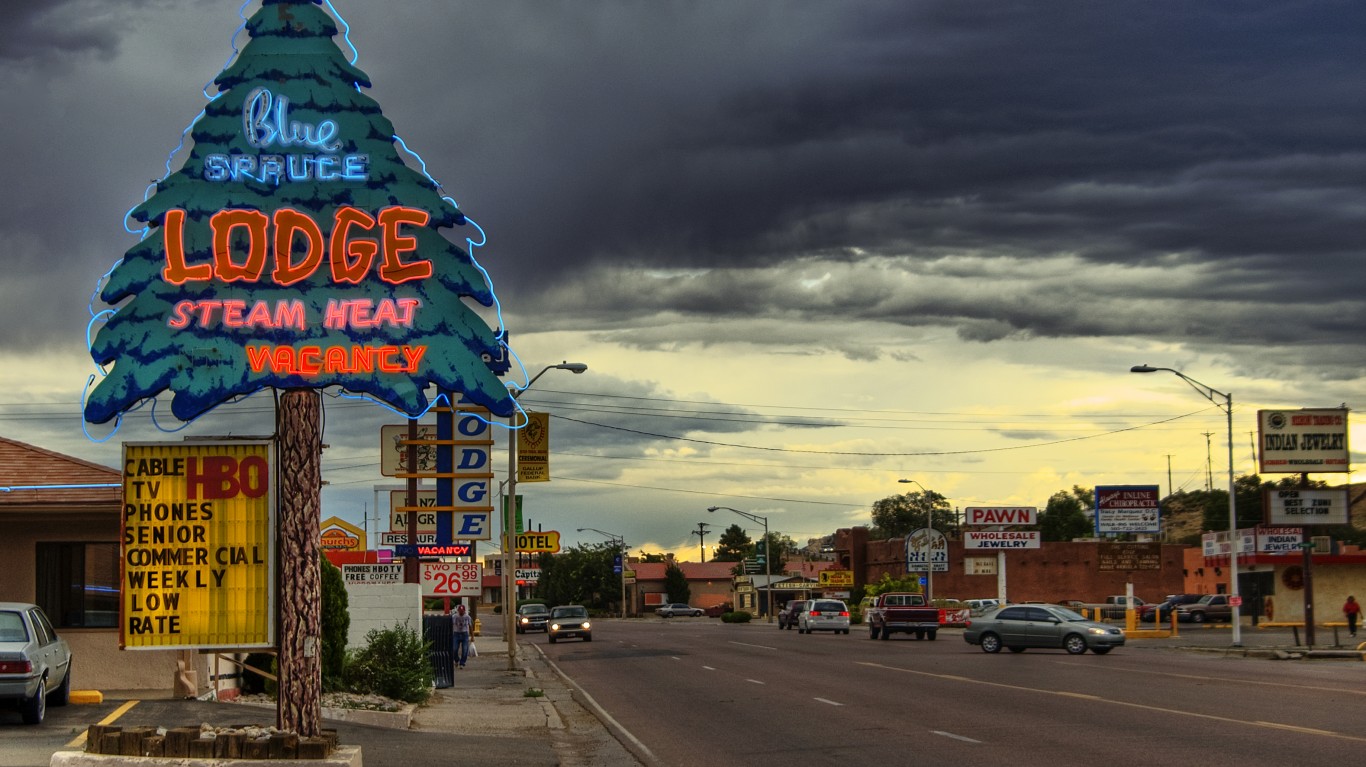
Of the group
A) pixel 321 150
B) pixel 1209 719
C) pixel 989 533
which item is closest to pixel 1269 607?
pixel 989 533

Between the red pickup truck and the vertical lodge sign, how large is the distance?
149 feet

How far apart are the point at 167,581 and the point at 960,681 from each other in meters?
20.4

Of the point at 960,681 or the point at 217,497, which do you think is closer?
the point at 217,497

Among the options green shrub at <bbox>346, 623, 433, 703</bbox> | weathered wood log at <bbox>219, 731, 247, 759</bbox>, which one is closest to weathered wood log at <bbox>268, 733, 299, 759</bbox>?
weathered wood log at <bbox>219, 731, 247, 759</bbox>

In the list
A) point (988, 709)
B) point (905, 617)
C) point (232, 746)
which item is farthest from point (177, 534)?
point (905, 617)

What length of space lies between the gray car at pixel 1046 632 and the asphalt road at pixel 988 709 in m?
1.40

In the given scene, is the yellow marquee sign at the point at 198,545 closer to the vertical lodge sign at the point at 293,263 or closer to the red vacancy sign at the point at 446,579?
the vertical lodge sign at the point at 293,263

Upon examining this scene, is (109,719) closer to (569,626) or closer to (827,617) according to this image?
(569,626)

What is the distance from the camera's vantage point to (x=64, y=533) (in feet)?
79.5

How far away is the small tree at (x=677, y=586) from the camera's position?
523 feet

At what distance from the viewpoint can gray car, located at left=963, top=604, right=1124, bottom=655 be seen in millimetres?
41750

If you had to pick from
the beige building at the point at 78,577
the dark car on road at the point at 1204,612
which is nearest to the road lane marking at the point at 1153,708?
the beige building at the point at 78,577

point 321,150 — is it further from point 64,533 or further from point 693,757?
point 64,533

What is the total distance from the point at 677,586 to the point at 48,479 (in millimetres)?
136826
